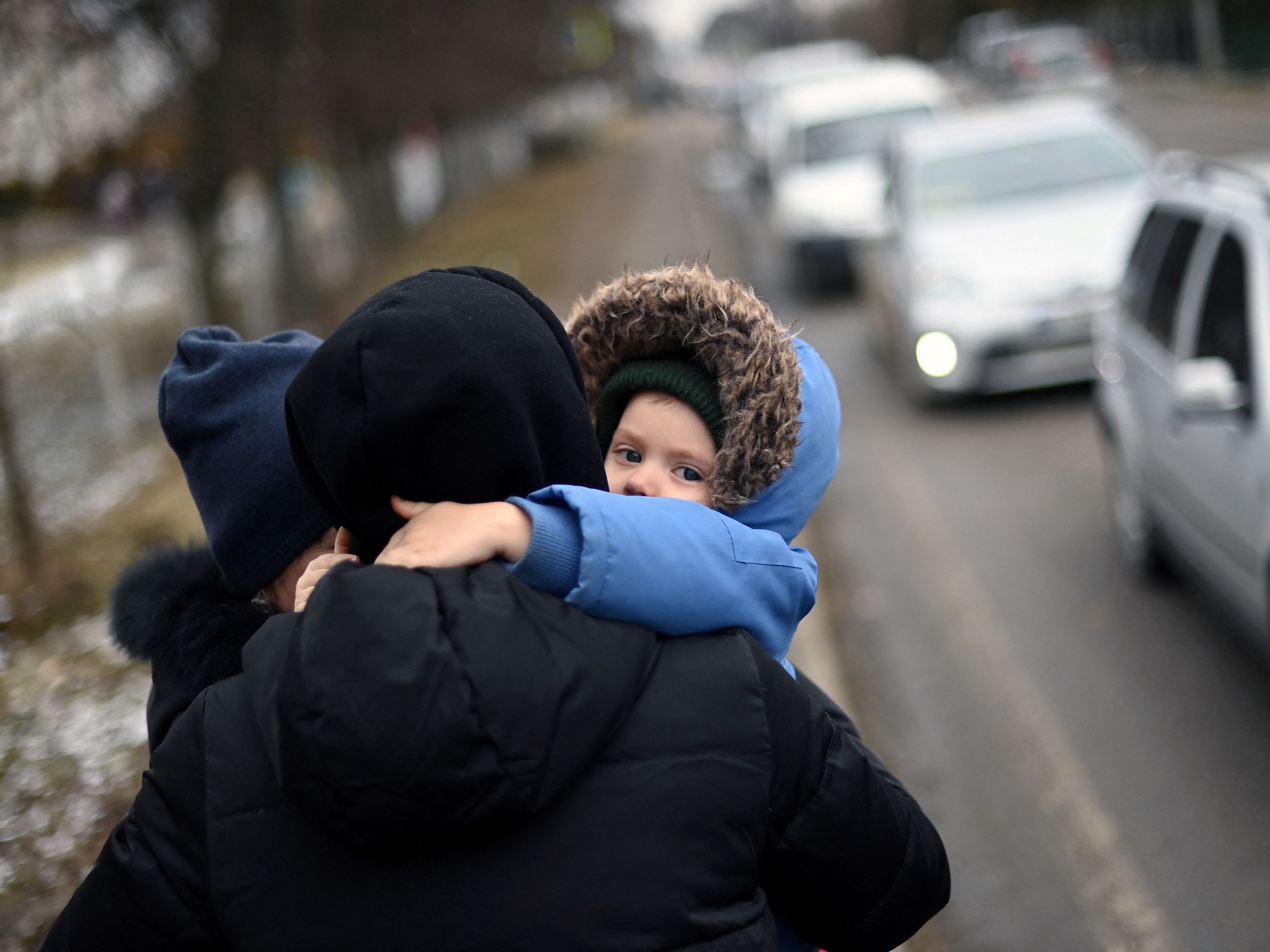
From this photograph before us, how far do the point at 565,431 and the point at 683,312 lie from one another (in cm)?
46

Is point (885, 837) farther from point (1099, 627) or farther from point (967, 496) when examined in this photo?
point (967, 496)

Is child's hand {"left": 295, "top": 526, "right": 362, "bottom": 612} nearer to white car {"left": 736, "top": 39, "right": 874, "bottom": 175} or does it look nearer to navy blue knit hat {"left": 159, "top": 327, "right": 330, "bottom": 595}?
navy blue knit hat {"left": 159, "top": 327, "right": 330, "bottom": 595}

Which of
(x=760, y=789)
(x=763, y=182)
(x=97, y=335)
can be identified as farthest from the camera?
(x=763, y=182)

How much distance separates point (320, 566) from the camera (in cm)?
150

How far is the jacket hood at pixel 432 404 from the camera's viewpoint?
1.24 metres

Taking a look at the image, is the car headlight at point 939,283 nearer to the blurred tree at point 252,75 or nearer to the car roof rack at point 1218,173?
the car roof rack at point 1218,173

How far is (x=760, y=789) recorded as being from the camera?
4.35 feet

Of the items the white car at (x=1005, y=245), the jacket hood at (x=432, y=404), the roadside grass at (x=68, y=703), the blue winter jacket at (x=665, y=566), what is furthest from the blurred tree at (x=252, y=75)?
the blue winter jacket at (x=665, y=566)

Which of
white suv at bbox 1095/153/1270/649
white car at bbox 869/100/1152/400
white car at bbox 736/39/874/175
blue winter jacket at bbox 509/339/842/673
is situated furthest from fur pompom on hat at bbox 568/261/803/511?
white car at bbox 736/39/874/175

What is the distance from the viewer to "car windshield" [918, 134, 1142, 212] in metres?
9.64

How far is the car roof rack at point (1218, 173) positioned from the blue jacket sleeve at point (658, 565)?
3.95 meters

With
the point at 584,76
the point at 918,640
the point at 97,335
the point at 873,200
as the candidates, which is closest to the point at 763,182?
the point at 873,200

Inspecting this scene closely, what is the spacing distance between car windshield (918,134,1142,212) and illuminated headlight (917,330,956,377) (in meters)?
1.43

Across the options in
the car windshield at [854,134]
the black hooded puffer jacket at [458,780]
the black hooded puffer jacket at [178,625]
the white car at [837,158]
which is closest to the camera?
the black hooded puffer jacket at [458,780]
